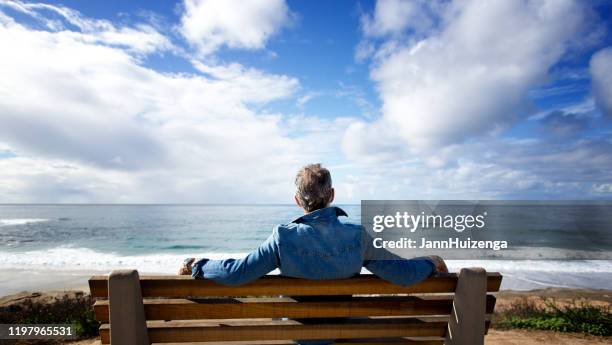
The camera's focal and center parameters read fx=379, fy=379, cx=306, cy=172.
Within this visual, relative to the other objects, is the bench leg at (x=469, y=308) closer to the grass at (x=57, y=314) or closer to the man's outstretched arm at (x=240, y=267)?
the man's outstretched arm at (x=240, y=267)

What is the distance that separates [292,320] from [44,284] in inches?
447

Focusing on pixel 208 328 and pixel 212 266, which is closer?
pixel 212 266

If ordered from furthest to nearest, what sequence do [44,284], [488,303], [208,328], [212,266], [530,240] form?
1. [530,240]
2. [44,284]
3. [488,303]
4. [208,328]
5. [212,266]

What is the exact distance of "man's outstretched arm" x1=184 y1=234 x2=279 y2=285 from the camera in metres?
1.84

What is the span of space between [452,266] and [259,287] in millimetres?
12606

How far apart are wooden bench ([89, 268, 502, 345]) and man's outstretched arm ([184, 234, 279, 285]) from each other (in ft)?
0.16

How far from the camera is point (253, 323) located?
6.80 feet

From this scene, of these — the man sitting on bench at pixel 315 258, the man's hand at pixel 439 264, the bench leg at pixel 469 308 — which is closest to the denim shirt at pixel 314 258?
the man sitting on bench at pixel 315 258

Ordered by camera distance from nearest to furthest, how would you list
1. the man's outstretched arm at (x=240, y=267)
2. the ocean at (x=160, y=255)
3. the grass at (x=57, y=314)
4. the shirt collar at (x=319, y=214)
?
1. the man's outstretched arm at (x=240, y=267)
2. the shirt collar at (x=319, y=214)
3. the grass at (x=57, y=314)
4. the ocean at (x=160, y=255)

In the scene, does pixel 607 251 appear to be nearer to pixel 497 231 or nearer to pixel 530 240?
pixel 530 240

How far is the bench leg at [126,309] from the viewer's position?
1.86 metres

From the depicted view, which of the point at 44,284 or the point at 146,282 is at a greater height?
the point at 146,282

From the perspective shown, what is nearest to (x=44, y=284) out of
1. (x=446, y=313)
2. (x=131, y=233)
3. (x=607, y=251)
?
(x=446, y=313)

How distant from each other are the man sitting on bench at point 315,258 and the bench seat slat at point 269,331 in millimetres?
319
